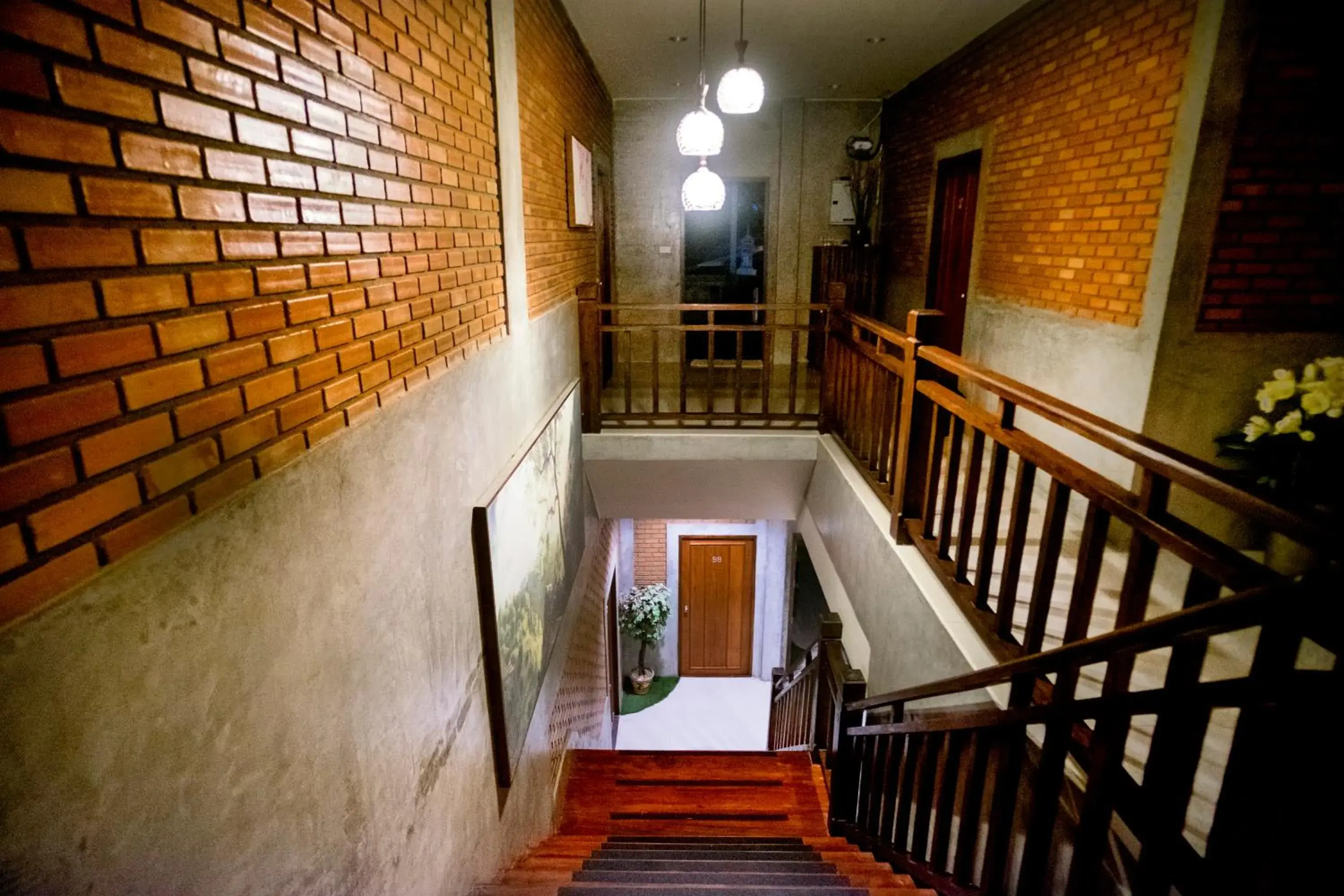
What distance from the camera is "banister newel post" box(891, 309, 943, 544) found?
316cm

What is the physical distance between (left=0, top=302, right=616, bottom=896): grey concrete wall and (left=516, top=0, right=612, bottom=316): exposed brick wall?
1682 mm

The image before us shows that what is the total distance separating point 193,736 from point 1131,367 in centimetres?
439

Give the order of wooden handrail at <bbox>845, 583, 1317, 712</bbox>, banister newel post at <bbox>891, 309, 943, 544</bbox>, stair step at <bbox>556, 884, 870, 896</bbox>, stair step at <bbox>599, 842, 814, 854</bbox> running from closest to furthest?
wooden handrail at <bbox>845, 583, 1317, 712</bbox>, stair step at <bbox>556, 884, 870, 896</bbox>, banister newel post at <bbox>891, 309, 943, 544</bbox>, stair step at <bbox>599, 842, 814, 854</bbox>

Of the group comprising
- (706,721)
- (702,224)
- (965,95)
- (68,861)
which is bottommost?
(706,721)

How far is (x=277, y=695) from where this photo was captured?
1299 mm

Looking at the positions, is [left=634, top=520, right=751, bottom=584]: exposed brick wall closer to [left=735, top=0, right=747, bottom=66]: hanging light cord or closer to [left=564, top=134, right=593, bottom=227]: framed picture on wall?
[left=564, top=134, right=593, bottom=227]: framed picture on wall

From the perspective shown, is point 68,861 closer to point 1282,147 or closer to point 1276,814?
point 1276,814

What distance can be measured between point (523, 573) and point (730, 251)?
21.1 feet

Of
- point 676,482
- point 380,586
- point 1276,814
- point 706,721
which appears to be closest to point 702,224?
point 676,482

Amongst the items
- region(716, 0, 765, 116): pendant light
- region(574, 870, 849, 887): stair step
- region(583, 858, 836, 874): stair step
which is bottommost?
region(583, 858, 836, 874): stair step

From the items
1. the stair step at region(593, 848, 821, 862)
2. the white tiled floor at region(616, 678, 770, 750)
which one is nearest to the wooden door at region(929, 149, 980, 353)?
the stair step at region(593, 848, 821, 862)

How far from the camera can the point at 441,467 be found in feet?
7.34

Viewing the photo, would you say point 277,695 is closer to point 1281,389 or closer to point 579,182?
point 1281,389

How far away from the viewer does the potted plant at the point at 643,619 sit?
10.4 metres
